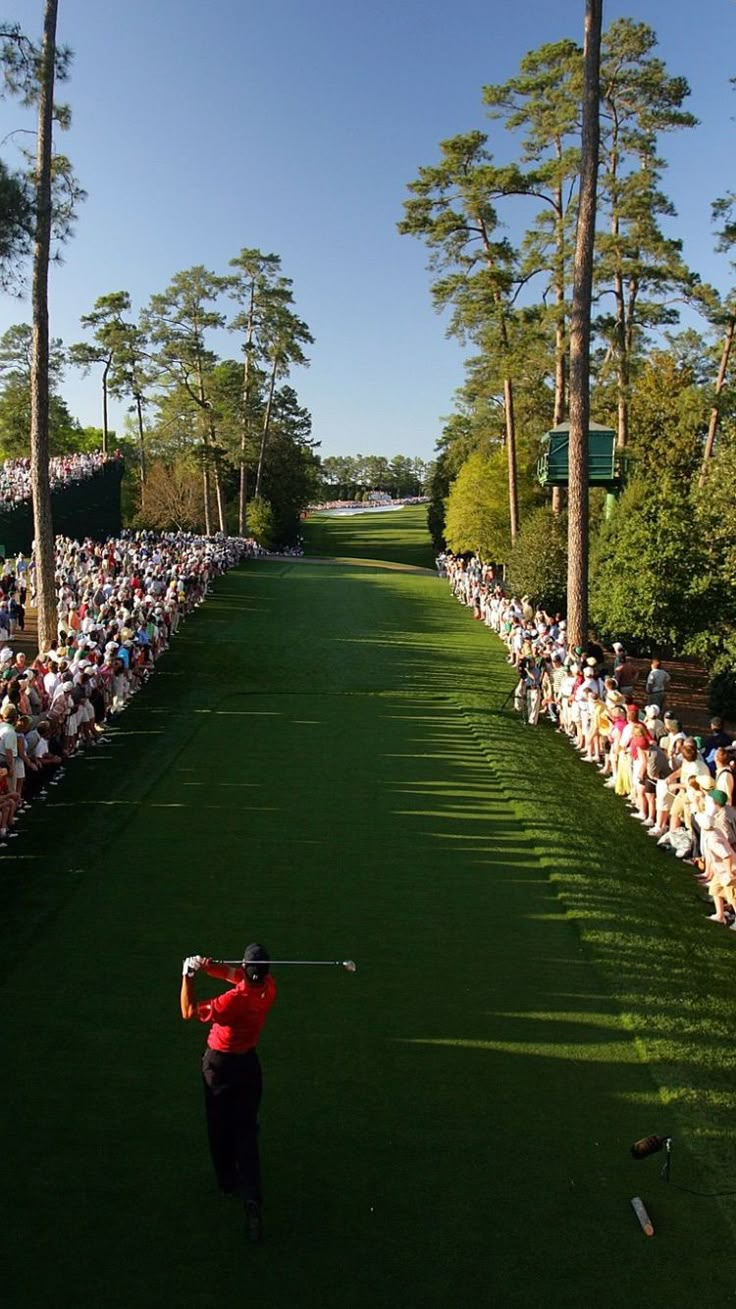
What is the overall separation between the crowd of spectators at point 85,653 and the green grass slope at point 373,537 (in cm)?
3544

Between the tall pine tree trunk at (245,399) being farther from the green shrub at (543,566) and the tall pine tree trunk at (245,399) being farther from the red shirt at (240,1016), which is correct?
the red shirt at (240,1016)

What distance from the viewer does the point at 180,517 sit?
57.5 meters

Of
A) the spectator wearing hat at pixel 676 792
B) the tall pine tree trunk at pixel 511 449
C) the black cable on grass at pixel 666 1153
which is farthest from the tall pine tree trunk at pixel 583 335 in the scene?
the tall pine tree trunk at pixel 511 449

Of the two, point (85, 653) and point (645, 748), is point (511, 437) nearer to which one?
point (85, 653)

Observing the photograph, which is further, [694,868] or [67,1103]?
[694,868]

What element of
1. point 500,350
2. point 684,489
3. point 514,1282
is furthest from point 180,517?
point 514,1282

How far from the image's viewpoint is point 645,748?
42.8 ft

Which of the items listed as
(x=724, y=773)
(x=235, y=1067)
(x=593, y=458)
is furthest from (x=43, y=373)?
(x=235, y=1067)

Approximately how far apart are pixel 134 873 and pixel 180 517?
162 ft

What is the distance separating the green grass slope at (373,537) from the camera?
234 ft

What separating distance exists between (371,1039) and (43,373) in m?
15.2

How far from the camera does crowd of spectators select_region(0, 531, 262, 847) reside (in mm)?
12180

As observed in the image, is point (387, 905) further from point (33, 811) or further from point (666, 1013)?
point (33, 811)

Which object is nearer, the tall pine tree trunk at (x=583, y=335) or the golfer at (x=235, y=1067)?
the golfer at (x=235, y=1067)
